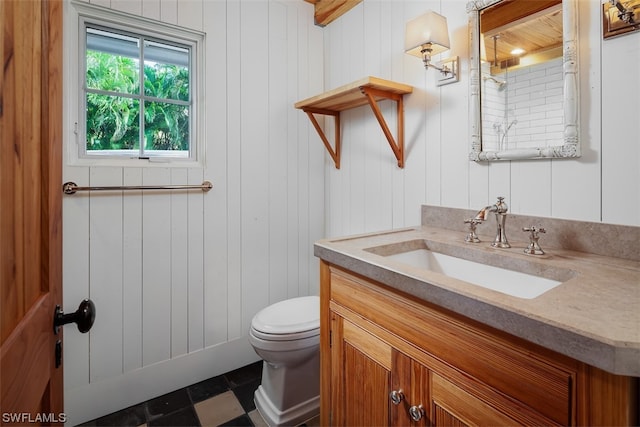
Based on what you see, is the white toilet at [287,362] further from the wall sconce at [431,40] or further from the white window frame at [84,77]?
the wall sconce at [431,40]

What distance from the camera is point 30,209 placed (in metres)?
0.56

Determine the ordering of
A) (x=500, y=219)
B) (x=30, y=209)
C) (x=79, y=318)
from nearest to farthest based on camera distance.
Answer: (x=30, y=209) < (x=79, y=318) < (x=500, y=219)

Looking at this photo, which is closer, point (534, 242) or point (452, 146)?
point (534, 242)

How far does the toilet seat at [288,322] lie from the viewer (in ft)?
4.87

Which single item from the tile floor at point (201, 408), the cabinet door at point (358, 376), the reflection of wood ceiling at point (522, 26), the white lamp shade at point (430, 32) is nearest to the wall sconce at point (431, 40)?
the white lamp shade at point (430, 32)

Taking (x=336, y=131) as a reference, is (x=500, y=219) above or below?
below

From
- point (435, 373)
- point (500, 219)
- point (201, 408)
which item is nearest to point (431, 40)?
point (500, 219)

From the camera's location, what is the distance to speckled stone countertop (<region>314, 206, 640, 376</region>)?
0.52 metres

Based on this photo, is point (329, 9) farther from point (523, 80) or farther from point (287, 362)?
point (287, 362)

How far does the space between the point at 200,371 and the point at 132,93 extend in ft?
5.19

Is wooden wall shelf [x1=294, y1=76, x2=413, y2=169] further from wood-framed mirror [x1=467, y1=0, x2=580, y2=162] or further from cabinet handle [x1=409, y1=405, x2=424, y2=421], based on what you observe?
cabinet handle [x1=409, y1=405, x2=424, y2=421]

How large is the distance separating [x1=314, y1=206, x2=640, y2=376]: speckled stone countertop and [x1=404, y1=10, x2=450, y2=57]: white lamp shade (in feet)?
2.57

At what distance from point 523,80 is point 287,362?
60.3 inches

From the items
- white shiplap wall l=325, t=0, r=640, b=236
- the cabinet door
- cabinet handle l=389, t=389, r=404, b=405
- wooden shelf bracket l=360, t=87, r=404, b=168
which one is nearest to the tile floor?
the cabinet door
